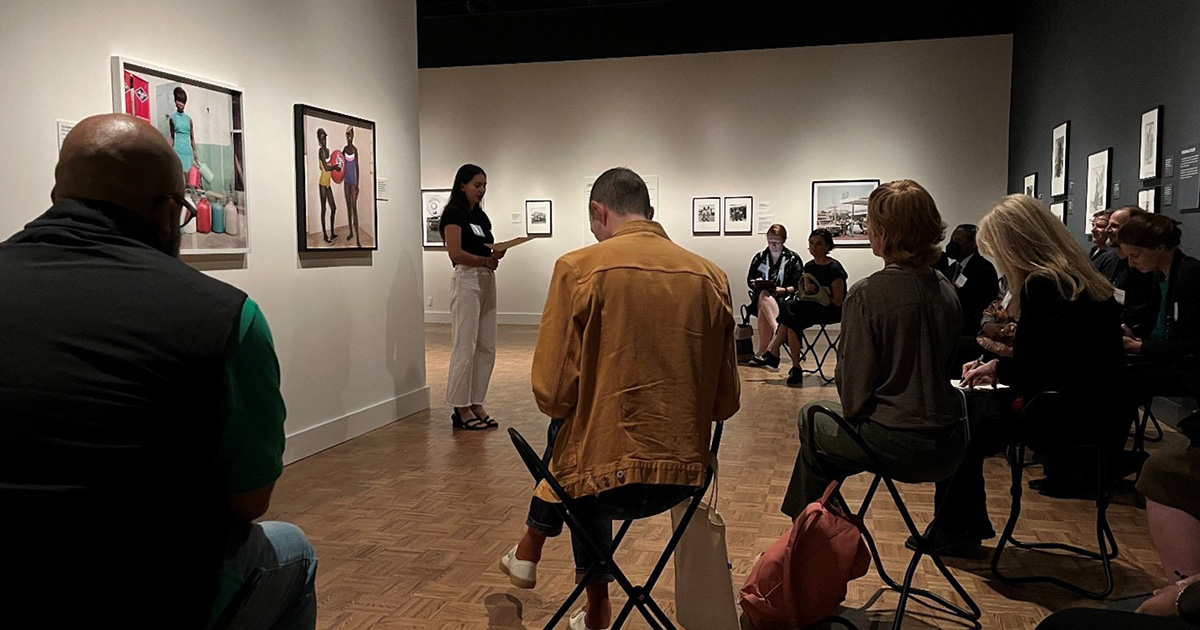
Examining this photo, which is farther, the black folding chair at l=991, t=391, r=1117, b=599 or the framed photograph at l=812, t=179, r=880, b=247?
the framed photograph at l=812, t=179, r=880, b=247

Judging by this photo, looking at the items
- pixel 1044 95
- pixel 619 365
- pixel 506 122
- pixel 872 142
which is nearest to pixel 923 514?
pixel 619 365

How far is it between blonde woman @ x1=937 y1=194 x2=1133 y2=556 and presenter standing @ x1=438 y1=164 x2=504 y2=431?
11.9ft

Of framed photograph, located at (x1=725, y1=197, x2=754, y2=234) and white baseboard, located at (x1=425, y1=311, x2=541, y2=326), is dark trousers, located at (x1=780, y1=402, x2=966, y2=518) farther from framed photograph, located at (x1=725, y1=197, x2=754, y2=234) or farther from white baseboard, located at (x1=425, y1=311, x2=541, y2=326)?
white baseboard, located at (x1=425, y1=311, x2=541, y2=326)

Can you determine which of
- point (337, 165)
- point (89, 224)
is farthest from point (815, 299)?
point (89, 224)

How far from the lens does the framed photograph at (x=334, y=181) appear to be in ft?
18.5

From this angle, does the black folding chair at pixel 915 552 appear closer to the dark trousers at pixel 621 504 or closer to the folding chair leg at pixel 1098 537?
the folding chair leg at pixel 1098 537

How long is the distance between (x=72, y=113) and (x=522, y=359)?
6540mm

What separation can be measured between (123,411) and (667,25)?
1241cm

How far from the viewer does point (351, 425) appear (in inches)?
243

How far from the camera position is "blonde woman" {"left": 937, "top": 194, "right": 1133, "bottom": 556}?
3.33 meters

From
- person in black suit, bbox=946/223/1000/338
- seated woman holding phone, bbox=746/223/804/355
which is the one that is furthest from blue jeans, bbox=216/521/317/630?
seated woman holding phone, bbox=746/223/804/355

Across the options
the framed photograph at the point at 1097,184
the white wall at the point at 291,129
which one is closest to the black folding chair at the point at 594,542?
the white wall at the point at 291,129

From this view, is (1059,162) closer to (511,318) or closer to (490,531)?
(511,318)

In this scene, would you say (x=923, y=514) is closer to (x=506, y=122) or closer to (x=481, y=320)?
(x=481, y=320)
